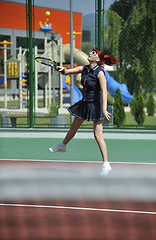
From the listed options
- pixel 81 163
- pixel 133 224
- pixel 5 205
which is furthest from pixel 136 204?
pixel 81 163

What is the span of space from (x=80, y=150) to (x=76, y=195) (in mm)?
4810

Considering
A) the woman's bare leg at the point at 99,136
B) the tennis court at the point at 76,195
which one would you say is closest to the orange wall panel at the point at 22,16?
the tennis court at the point at 76,195

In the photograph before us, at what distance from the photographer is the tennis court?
5.04 metres

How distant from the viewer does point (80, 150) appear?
1152 cm

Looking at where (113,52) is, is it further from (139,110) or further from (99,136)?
(99,136)

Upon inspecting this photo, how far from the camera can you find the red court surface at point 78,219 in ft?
15.9

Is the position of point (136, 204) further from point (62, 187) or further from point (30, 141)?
point (30, 141)

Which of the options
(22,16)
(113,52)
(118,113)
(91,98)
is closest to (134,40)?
(113,52)

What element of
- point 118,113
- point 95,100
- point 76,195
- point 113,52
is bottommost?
point 76,195

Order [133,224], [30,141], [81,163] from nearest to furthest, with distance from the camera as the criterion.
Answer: [133,224], [81,163], [30,141]

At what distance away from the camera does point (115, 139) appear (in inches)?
529

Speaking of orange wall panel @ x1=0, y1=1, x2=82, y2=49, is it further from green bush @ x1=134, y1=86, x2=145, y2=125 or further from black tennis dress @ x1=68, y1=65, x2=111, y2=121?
black tennis dress @ x1=68, y1=65, x2=111, y2=121

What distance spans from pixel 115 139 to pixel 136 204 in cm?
725

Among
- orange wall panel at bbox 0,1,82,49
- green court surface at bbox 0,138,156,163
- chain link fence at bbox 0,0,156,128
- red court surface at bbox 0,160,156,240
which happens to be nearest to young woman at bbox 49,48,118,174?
green court surface at bbox 0,138,156,163
